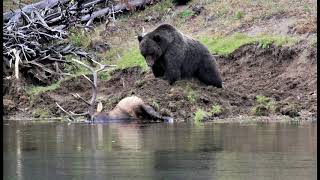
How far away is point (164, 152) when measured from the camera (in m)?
11.6

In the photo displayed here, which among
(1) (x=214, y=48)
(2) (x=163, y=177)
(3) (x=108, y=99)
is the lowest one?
(2) (x=163, y=177)

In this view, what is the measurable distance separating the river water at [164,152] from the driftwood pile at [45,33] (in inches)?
265

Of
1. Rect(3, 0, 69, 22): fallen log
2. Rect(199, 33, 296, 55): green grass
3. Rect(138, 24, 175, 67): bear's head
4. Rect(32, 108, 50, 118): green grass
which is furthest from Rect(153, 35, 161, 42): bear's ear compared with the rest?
Rect(3, 0, 69, 22): fallen log

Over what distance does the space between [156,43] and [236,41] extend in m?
4.99

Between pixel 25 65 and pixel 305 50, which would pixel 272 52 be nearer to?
pixel 305 50

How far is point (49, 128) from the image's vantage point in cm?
1655

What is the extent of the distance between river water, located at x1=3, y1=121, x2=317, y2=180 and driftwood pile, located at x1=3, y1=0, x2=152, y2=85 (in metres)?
6.74

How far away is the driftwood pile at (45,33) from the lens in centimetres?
2319

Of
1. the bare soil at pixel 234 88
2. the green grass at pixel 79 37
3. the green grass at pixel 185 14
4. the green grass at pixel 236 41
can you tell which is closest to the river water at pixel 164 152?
the bare soil at pixel 234 88

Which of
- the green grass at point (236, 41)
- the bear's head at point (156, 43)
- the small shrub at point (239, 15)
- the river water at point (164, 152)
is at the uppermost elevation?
the small shrub at point (239, 15)

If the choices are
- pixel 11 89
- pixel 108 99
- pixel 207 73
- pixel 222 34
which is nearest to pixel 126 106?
pixel 108 99

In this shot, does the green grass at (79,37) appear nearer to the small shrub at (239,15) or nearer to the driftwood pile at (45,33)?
the driftwood pile at (45,33)

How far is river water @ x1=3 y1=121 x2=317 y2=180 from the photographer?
9609mm

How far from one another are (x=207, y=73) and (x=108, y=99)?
2.36 m
